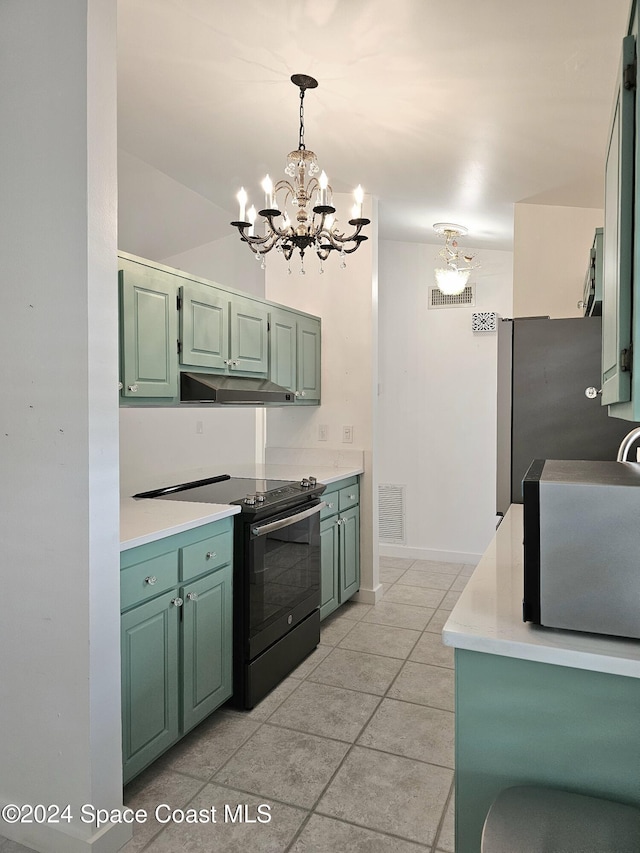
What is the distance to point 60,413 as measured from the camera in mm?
1742

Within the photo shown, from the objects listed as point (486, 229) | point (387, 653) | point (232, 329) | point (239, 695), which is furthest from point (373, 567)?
point (486, 229)

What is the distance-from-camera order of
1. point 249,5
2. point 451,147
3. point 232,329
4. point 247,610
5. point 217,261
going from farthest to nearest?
1. point 217,261
2. point 232,329
3. point 451,147
4. point 247,610
5. point 249,5

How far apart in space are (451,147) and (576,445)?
1.55 metres

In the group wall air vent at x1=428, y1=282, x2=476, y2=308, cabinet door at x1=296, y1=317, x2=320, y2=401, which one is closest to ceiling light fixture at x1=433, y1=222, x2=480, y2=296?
wall air vent at x1=428, y1=282, x2=476, y2=308

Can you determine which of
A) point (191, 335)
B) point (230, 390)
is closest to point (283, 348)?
point (230, 390)

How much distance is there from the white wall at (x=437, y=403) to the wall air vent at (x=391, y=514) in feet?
0.19

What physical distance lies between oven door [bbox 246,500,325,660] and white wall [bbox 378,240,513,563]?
2041 millimetres

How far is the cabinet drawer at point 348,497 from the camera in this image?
3809 mm

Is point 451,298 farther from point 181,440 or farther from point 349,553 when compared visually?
point 181,440

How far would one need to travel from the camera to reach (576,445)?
2.75 meters

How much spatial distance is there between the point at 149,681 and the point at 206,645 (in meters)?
0.34

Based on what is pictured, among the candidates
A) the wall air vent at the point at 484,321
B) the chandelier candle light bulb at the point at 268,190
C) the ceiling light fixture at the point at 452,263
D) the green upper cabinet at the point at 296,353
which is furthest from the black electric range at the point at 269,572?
the wall air vent at the point at 484,321

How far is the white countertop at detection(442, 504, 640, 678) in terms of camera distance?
1.14 m

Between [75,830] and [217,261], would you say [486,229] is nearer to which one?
[217,261]
